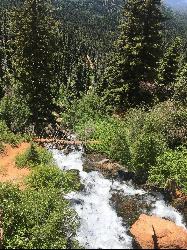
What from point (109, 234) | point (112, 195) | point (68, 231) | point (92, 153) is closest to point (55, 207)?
point (68, 231)

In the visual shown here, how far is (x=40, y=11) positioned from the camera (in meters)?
30.1

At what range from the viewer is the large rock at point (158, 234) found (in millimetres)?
16016

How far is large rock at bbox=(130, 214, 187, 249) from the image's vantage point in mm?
16016

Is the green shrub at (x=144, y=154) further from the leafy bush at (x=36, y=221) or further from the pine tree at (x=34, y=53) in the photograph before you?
the pine tree at (x=34, y=53)

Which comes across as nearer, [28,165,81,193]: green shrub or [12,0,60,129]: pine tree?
[28,165,81,193]: green shrub

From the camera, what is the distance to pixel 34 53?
30.2 meters

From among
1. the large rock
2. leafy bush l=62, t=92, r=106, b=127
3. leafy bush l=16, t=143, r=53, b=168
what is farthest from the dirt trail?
the large rock

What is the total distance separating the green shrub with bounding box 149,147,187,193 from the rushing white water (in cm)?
105

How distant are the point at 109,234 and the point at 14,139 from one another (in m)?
11.0

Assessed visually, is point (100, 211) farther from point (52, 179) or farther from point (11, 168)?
point (11, 168)

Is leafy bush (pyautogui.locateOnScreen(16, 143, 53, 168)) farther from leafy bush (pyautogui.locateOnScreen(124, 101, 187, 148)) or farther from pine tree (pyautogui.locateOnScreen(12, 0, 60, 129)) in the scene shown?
pine tree (pyautogui.locateOnScreen(12, 0, 60, 129))

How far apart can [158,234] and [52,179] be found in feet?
20.6

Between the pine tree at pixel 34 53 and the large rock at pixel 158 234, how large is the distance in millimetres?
15661

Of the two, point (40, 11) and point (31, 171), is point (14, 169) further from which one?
point (40, 11)
